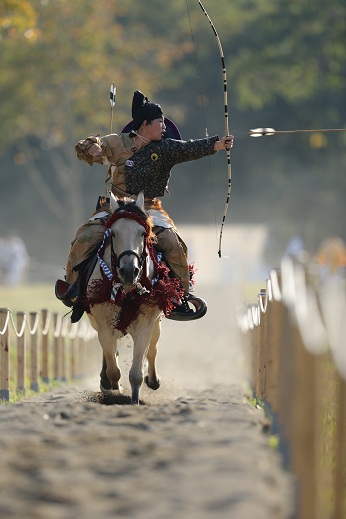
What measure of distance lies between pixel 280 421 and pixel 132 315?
361cm

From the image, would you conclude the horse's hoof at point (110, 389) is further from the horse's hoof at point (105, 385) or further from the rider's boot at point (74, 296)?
the rider's boot at point (74, 296)

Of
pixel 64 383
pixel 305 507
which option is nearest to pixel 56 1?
pixel 64 383

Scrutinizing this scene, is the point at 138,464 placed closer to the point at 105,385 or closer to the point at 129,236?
the point at 129,236

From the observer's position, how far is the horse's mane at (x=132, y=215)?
38.2 ft

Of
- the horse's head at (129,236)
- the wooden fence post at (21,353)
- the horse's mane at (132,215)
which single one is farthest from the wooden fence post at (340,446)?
the wooden fence post at (21,353)

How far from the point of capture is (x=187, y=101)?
2427 inches

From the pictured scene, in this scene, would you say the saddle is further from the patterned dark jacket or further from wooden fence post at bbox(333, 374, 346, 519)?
wooden fence post at bbox(333, 374, 346, 519)

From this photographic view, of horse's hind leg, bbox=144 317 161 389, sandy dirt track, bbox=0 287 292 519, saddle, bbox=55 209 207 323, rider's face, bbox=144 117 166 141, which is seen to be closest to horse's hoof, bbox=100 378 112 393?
horse's hind leg, bbox=144 317 161 389

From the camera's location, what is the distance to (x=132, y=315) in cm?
1191

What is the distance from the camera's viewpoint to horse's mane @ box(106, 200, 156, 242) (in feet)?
38.2

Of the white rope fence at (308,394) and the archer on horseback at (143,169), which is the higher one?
Result: the archer on horseback at (143,169)

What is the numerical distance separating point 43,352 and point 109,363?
160 inches

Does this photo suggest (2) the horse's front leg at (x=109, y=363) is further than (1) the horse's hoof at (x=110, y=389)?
No

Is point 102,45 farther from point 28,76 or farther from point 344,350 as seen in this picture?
point 344,350
